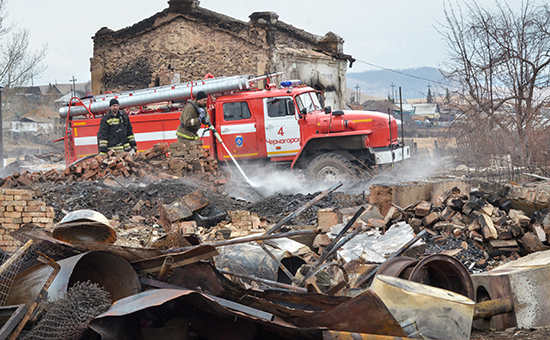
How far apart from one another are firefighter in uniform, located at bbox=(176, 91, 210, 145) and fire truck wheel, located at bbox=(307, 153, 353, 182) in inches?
104

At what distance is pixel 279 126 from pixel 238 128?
1018 millimetres

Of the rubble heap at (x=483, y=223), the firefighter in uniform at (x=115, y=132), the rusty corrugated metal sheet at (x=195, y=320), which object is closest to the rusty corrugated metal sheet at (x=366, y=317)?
the rusty corrugated metal sheet at (x=195, y=320)

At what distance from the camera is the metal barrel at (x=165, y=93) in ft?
39.4

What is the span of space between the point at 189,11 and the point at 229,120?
10.3m

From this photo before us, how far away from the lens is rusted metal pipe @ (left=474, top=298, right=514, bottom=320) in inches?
152

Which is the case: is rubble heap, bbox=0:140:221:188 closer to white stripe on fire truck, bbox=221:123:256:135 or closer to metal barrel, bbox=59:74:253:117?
white stripe on fire truck, bbox=221:123:256:135

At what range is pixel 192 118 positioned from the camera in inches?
433

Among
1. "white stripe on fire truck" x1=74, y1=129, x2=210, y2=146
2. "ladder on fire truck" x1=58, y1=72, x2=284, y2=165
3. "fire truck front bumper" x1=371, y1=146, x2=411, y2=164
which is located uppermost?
"ladder on fire truck" x1=58, y1=72, x2=284, y2=165

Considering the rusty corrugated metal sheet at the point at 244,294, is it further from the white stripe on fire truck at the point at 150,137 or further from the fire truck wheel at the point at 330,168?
the white stripe on fire truck at the point at 150,137

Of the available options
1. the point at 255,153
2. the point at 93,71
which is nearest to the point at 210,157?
the point at 255,153

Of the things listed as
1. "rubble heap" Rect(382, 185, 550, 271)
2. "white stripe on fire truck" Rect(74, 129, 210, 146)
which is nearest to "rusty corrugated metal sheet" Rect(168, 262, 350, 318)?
"rubble heap" Rect(382, 185, 550, 271)

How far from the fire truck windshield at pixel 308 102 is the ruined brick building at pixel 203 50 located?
781 centimetres

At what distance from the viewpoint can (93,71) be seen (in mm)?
21828

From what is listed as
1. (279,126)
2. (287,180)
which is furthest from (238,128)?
(287,180)
